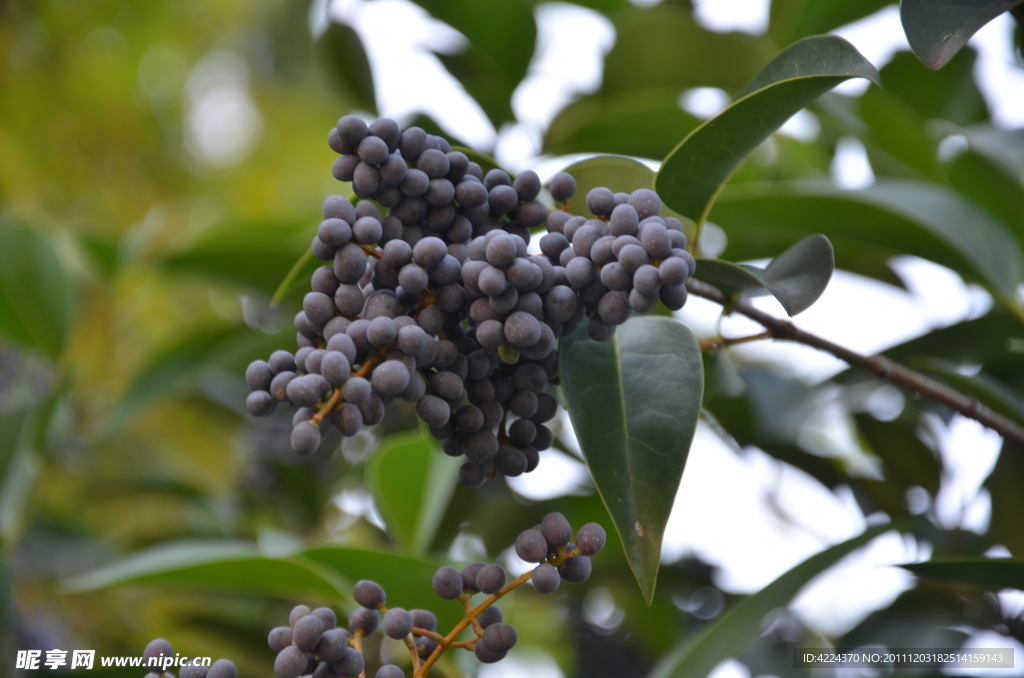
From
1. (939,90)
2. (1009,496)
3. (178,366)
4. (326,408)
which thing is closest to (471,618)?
(326,408)

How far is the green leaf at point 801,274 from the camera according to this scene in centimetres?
53

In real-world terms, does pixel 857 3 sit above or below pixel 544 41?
above

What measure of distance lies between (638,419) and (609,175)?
0.89 ft

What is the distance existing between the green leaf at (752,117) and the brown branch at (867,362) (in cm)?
7

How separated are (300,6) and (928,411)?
2995 millimetres

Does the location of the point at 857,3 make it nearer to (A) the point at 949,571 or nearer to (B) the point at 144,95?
(A) the point at 949,571

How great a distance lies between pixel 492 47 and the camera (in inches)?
45.9

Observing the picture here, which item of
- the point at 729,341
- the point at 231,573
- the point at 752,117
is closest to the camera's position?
the point at 752,117

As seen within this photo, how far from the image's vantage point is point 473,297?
470 millimetres

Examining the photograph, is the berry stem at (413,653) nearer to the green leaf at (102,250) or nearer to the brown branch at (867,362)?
the brown branch at (867,362)

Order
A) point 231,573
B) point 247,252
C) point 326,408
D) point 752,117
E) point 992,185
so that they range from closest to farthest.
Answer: point 326,408 → point 752,117 → point 231,573 → point 992,185 → point 247,252

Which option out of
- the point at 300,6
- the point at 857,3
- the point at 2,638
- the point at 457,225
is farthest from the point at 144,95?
the point at 457,225

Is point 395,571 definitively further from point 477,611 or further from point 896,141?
point 896,141

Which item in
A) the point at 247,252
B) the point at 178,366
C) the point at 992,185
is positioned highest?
the point at 992,185
